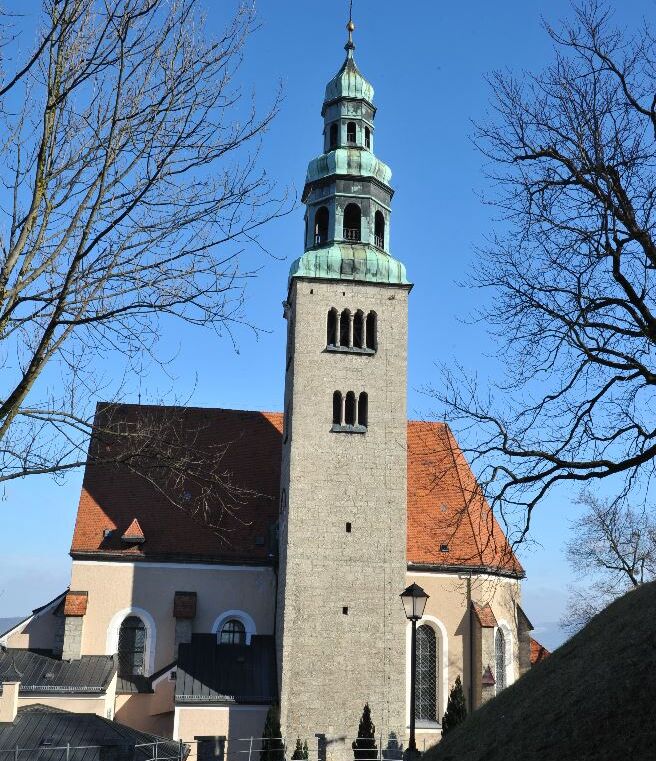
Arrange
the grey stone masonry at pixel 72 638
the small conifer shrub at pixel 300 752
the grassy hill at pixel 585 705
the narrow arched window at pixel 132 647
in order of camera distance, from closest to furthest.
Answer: the grassy hill at pixel 585 705
the small conifer shrub at pixel 300 752
the grey stone masonry at pixel 72 638
the narrow arched window at pixel 132 647

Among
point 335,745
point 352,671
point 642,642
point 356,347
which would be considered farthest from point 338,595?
point 642,642

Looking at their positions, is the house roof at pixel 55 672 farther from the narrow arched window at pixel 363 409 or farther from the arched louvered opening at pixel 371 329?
the arched louvered opening at pixel 371 329

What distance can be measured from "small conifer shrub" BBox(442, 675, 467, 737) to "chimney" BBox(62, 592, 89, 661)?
10.1 m

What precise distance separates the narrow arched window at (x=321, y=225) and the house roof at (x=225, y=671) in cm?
1175

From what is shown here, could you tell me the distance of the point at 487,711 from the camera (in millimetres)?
13945

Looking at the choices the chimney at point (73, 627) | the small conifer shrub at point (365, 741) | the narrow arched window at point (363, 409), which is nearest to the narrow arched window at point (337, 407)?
the narrow arched window at point (363, 409)

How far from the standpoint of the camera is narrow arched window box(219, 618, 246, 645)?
82.4ft

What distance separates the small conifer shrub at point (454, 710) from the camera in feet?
74.8

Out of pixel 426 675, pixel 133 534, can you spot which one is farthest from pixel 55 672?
pixel 426 675

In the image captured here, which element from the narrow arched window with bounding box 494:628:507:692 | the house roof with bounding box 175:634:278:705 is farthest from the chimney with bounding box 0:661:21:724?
the narrow arched window with bounding box 494:628:507:692

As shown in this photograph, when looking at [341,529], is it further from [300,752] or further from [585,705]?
[585,705]

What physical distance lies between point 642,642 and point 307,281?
52.4ft

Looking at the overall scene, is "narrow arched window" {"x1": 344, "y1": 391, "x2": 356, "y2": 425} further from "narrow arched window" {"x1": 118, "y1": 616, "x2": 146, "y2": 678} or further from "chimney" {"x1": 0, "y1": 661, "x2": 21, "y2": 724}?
"chimney" {"x1": 0, "y1": 661, "x2": 21, "y2": 724}

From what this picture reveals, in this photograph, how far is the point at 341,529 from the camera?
2342cm
